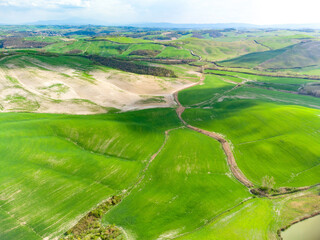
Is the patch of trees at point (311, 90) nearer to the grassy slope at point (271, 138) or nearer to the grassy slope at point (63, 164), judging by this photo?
the grassy slope at point (271, 138)

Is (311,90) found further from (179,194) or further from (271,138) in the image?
(179,194)

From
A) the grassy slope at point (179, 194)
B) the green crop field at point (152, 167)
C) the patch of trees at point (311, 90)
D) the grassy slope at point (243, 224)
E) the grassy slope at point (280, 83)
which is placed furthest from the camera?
the grassy slope at point (280, 83)

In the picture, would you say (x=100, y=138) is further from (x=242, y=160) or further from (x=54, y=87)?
(x=54, y=87)

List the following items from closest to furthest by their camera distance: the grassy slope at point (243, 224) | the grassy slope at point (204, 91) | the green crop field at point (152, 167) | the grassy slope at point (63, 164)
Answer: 1. the grassy slope at point (243, 224)
2. the green crop field at point (152, 167)
3. the grassy slope at point (63, 164)
4. the grassy slope at point (204, 91)

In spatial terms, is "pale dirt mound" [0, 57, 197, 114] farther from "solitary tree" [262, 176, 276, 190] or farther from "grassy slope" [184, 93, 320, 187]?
"solitary tree" [262, 176, 276, 190]

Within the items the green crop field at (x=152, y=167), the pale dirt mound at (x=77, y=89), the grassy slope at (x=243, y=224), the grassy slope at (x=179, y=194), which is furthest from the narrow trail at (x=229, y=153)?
the pale dirt mound at (x=77, y=89)

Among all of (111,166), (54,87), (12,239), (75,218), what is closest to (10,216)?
(12,239)

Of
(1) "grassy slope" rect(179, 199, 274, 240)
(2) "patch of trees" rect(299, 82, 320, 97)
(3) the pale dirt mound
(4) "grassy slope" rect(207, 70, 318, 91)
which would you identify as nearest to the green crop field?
(1) "grassy slope" rect(179, 199, 274, 240)
